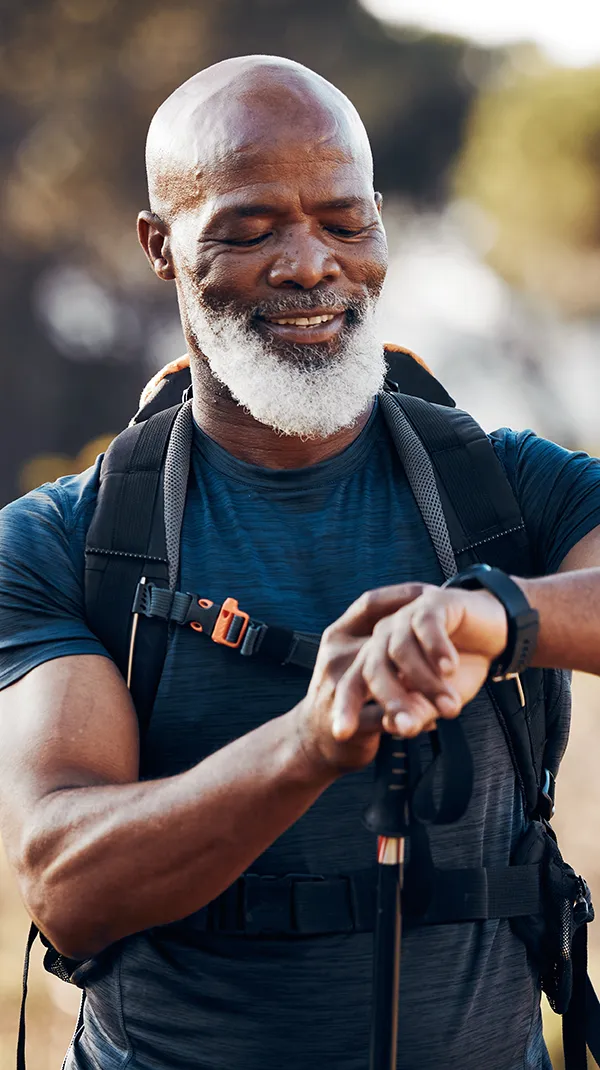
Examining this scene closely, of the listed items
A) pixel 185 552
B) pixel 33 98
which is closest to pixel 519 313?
pixel 33 98

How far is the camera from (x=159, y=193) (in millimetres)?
2061

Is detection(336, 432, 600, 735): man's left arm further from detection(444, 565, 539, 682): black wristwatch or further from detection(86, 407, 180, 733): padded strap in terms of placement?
detection(86, 407, 180, 733): padded strap

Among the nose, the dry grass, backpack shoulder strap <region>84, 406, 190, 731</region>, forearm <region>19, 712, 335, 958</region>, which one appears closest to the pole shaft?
forearm <region>19, 712, 335, 958</region>

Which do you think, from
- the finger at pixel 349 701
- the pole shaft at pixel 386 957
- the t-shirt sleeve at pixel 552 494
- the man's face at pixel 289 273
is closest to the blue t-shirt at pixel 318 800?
the t-shirt sleeve at pixel 552 494

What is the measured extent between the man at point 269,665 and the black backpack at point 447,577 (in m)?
0.03

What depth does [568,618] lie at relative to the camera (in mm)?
1526

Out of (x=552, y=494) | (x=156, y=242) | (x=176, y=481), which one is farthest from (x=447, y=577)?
(x=156, y=242)

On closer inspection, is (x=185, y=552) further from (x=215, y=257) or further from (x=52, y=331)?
(x=52, y=331)

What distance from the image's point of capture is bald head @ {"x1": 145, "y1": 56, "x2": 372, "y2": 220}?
1862 millimetres

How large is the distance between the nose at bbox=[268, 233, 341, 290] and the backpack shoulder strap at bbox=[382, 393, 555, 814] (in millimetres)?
263

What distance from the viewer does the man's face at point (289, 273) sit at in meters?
1.84

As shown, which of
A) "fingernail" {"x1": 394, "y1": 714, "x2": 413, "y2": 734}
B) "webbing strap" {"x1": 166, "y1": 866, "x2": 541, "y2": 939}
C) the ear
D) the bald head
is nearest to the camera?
"fingernail" {"x1": 394, "y1": 714, "x2": 413, "y2": 734}

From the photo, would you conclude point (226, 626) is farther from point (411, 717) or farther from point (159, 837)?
point (411, 717)

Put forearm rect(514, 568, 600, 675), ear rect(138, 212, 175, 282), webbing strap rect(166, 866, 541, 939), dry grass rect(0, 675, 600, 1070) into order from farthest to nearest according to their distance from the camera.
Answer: dry grass rect(0, 675, 600, 1070), ear rect(138, 212, 175, 282), webbing strap rect(166, 866, 541, 939), forearm rect(514, 568, 600, 675)
